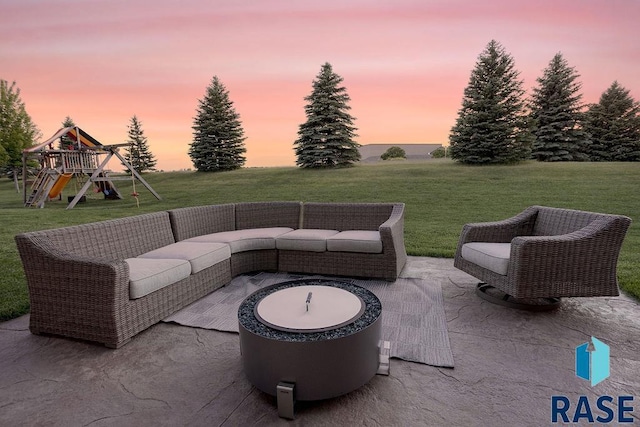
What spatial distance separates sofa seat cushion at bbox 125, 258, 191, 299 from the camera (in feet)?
8.63

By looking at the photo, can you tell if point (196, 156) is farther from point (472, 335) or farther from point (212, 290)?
point (472, 335)

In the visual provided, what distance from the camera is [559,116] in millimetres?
19750

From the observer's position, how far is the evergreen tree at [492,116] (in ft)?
56.3

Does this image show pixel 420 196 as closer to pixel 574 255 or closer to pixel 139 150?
pixel 574 255

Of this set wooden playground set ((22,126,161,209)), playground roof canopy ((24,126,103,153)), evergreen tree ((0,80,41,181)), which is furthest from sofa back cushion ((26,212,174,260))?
evergreen tree ((0,80,41,181))

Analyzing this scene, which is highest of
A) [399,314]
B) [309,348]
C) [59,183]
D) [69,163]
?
[69,163]

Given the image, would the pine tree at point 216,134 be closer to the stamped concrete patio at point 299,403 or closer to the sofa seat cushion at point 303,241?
the sofa seat cushion at point 303,241

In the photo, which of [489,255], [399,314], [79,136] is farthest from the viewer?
[79,136]

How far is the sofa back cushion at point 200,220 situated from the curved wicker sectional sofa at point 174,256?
0.05ft

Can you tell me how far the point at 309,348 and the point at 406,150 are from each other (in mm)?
44018

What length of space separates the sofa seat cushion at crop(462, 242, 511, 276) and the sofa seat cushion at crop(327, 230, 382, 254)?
39.3 inches

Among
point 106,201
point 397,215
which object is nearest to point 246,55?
point 397,215

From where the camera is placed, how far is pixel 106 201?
14922mm

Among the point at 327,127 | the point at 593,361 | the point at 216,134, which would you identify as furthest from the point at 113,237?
the point at 216,134
